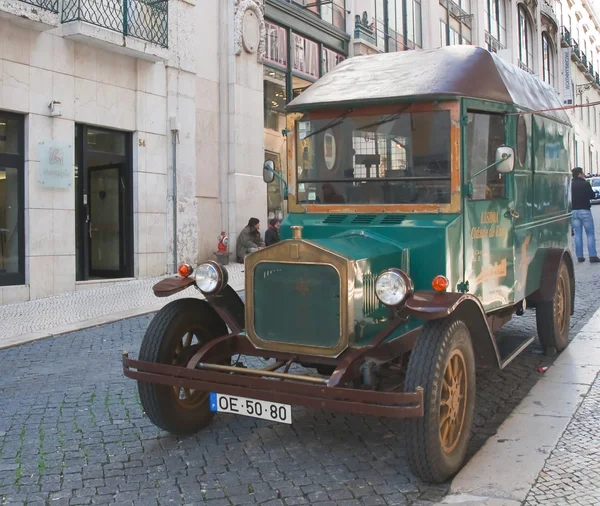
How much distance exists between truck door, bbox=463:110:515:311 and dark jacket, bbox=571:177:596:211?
28.9 ft

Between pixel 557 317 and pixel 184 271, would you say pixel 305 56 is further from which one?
pixel 184 271

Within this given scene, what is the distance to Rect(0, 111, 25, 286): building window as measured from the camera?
1157 cm

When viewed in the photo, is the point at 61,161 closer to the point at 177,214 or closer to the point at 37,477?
the point at 177,214

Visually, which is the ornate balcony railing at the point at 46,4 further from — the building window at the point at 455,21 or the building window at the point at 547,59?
the building window at the point at 547,59

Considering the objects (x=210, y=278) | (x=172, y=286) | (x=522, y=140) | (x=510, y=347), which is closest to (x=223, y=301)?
(x=210, y=278)

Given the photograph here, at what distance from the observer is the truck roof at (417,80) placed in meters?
4.76

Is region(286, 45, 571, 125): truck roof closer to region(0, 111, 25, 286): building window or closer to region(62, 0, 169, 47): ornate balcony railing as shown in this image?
region(0, 111, 25, 286): building window

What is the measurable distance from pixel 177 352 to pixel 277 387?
105 cm

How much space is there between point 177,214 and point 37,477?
11033 mm

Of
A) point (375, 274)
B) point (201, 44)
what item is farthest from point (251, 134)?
point (375, 274)

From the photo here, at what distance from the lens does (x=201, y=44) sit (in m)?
15.9

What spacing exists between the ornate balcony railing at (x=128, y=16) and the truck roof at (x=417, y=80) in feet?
27.5

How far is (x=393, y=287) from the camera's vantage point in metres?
3.91

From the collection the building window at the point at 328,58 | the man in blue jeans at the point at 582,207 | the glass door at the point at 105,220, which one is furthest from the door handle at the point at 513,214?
the building window at the point at 328,58
